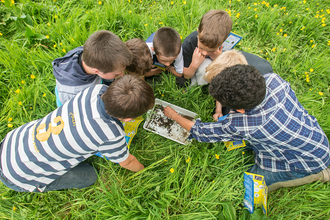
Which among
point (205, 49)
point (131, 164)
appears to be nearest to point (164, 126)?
A: point (131, 164)

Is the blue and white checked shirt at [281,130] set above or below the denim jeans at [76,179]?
above

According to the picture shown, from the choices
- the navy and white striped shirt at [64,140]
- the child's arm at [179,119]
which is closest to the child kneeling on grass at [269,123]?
the child's arm at [179,119]

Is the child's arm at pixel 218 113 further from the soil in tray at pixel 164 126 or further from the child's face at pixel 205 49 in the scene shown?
the child's face at pixel 205 49

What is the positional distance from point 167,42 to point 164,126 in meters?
1.07

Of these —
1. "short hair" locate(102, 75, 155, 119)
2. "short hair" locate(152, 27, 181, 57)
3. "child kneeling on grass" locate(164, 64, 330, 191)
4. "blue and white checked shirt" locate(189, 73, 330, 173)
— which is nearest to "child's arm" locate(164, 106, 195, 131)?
"child kneeling on grass" locate(164, 64, 330, 191)

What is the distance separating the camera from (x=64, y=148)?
4.16 ft

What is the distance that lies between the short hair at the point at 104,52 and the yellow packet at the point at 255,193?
187 cm

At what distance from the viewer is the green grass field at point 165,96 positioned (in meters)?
1.70

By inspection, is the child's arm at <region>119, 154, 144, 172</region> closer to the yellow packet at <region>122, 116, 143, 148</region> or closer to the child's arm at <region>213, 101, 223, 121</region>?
the yellow packet at <region>122, 116, 143, 148</region>

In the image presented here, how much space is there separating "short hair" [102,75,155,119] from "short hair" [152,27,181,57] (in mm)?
754

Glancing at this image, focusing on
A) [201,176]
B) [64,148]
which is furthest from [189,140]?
[64,148]

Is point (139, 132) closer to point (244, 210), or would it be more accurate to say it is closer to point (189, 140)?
point (189, 140)

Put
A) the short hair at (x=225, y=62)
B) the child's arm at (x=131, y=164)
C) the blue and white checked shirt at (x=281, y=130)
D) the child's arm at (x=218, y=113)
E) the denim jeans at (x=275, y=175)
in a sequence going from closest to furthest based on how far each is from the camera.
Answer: the blue and white checked shirt at (x=281, y=130) < the child's arm at (x=131, y=164) < the short hair at (x=225, y=62) < the denim jeans at (x=275, y=175) < the child's arm at (x=218, y=113)

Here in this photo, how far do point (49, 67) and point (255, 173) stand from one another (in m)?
3.08
